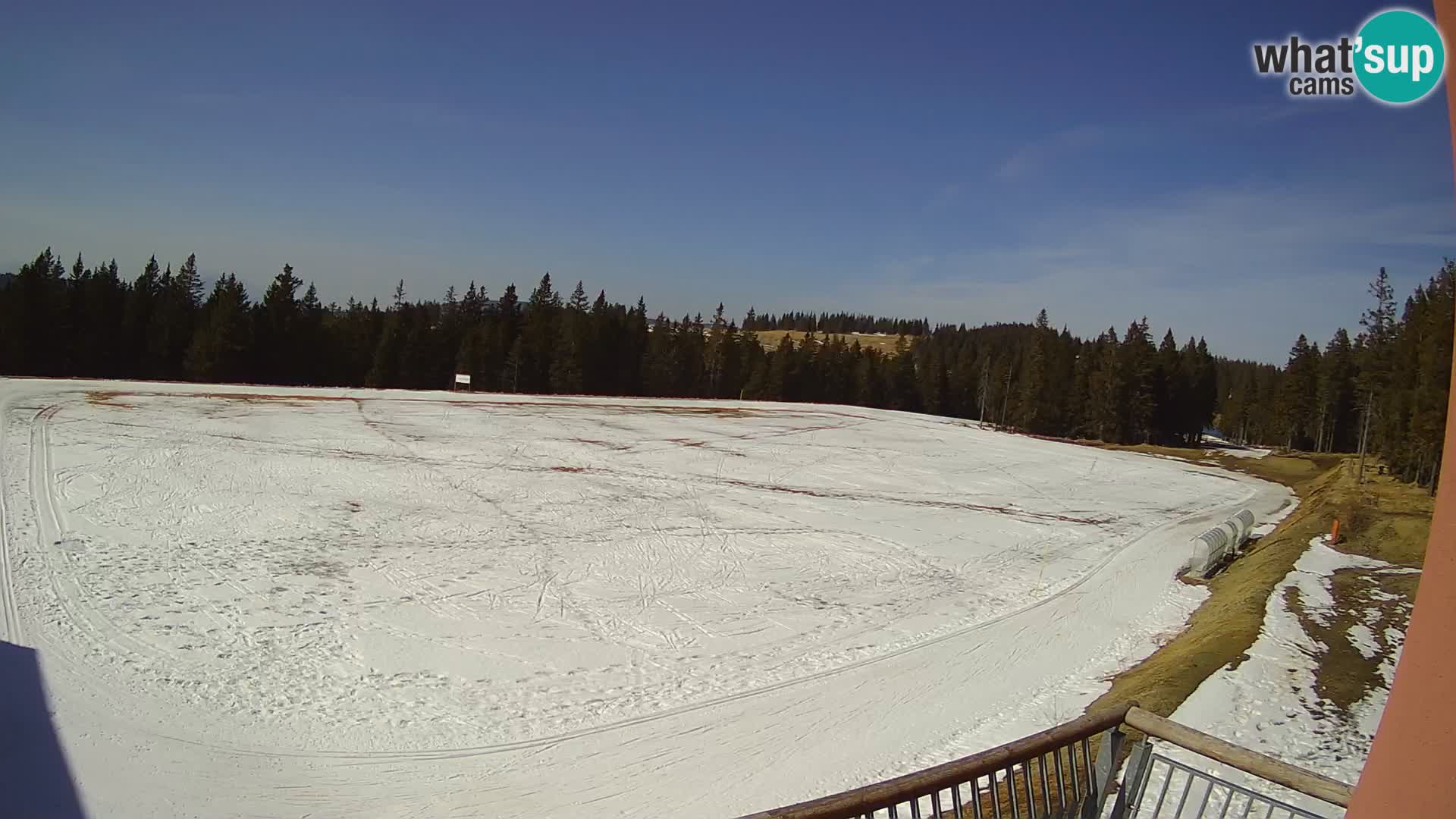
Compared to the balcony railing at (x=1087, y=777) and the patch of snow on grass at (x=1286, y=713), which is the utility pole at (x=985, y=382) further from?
the balcony railing at (x=1087, y=777)

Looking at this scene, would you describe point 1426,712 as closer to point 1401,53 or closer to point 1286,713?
point 1401,53

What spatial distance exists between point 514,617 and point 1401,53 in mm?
13333

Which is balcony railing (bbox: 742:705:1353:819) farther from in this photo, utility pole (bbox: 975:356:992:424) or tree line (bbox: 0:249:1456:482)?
utility pole (bbox: 975:356:992:424)

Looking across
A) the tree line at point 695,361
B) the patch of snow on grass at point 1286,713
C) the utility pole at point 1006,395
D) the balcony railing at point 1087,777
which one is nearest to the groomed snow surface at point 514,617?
the patch of snow on grass at point 1286,713

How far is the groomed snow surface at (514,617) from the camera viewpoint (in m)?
8.70

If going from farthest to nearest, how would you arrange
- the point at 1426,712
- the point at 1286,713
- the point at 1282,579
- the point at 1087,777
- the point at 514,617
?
1. the point at 1282,579
2. the point at 514,617
3. the point at 1286,713
4. the point at 1087,777
5. the point at 1426,712

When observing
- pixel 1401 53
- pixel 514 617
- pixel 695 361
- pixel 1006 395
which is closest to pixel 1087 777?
pixel 1401 53

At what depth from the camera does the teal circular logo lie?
315cm

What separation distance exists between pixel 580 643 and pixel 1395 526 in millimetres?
28204

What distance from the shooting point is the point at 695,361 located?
90.8 meters

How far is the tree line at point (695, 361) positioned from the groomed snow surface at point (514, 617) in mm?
31340

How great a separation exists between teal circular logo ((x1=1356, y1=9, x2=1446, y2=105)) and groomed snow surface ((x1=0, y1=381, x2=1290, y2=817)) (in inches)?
321

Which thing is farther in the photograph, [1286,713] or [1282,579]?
[1282,579]

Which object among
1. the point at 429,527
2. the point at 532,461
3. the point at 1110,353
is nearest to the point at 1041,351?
the point at 1110,353
